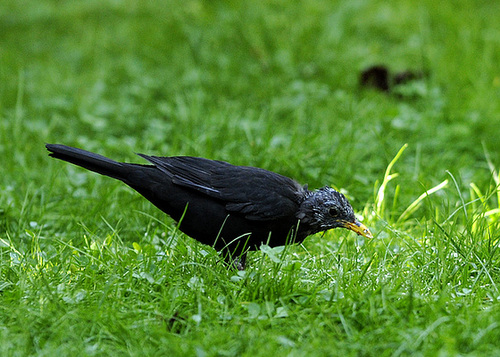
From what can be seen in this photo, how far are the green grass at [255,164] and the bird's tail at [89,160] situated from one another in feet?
1.34

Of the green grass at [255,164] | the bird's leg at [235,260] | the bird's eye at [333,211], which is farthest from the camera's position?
the bird's eye at [333,211]

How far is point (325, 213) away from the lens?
3637 mm

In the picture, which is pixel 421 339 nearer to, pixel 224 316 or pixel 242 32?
pixel 224 316

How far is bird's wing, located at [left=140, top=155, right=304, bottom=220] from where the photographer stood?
139 inches

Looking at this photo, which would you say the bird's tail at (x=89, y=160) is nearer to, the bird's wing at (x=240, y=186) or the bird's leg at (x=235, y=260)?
the bird's wing at (x=240, y=186)

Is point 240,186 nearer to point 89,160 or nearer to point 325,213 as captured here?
point 325,213

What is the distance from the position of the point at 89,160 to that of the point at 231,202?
884 mm

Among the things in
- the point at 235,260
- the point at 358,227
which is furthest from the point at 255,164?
the point at 235,260

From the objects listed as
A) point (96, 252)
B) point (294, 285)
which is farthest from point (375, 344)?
point (96, 252)

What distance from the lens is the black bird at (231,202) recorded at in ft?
11.7

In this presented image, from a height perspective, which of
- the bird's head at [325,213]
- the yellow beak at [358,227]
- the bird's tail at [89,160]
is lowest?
the yellow beak at [358,227]

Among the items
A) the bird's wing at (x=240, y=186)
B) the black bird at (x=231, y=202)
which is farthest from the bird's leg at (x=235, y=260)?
the bird's wing at (x=240, y=186)

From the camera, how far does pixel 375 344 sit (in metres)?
2.61

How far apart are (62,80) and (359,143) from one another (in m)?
4.02
